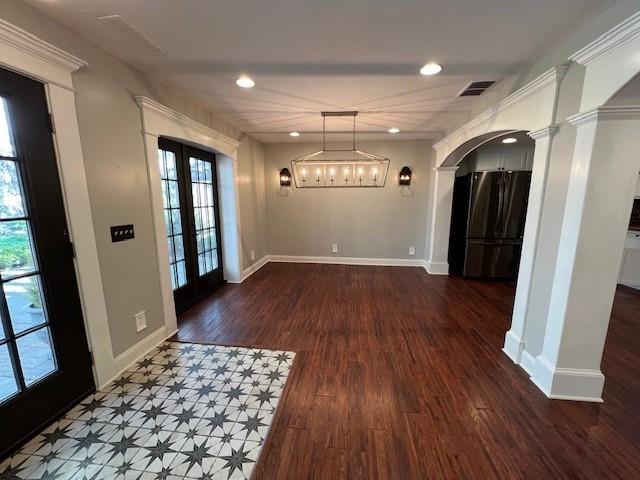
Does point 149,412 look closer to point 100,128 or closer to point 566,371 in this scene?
point 100,128

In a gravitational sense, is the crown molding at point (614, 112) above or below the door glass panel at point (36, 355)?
above

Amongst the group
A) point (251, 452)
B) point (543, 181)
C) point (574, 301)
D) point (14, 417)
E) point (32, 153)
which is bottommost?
point (251, 452)

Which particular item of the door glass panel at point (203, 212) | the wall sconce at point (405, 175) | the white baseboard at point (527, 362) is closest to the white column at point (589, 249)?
the white baseboard at point (527, 362)

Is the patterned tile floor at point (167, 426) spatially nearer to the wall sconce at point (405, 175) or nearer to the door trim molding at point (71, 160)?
the door trim molding at point (71, 160)

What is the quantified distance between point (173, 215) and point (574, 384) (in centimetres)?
412

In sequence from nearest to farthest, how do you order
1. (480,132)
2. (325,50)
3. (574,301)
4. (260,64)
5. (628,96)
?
1. (628,96)
2. (574,301)
3. (325,50)
4. (260,64)
5. (480,132)

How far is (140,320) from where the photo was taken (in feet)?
7.78

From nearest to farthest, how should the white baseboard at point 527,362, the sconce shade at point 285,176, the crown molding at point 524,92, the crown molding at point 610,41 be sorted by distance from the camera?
the crown molding at point 610,41, the crown molding at point 524,92, the white baseboard at point 527,362, the sconce shade at point 285,176

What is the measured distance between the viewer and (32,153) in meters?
1.55

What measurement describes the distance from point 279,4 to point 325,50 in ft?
1.80

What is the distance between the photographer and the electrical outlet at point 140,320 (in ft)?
7.66

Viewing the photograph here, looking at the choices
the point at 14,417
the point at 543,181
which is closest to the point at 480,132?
the point at 543,181

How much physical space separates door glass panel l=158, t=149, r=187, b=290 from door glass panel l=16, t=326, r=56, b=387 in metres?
1.29

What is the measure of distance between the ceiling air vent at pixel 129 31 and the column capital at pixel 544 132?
2.99 m
